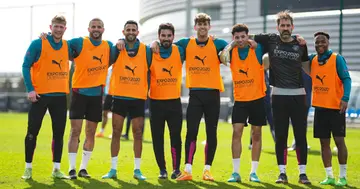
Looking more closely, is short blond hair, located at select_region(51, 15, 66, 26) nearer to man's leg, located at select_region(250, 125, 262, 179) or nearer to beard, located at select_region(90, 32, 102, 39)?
beard, located at select_region(90, 32, 102, 39)

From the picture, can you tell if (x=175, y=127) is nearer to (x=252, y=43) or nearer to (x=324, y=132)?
(x=252, y=43)

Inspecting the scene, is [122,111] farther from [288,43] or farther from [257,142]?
[288,43]

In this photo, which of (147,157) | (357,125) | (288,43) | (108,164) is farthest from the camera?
(357,125)

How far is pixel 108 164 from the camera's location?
31.7 ft

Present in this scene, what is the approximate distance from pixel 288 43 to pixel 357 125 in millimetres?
14684

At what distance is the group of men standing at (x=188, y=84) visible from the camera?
7.82 m

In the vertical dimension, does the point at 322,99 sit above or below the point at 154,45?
below

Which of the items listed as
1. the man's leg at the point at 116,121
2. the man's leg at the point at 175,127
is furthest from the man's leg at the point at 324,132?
the man's leg at the point at 116,121

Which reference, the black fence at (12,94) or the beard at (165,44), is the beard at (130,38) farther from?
the black fence at (12,94)

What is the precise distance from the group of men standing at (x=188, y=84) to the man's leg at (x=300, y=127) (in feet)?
0.04

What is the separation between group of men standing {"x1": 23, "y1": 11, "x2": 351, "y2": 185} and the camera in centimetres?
782

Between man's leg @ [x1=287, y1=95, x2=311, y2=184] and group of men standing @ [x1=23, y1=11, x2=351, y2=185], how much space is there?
0.04ft

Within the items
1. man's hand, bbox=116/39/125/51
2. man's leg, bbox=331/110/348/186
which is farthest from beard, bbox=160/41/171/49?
man's leg, bbox=331/110/348/186

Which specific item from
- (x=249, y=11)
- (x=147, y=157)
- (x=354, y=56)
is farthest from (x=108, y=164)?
(x=249, y=11)
